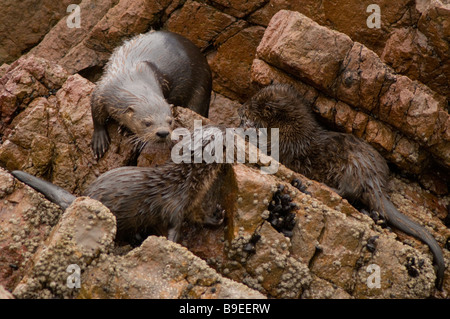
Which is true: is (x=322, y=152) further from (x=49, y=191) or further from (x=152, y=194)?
(x=49, y=191)

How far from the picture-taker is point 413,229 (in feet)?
18.8

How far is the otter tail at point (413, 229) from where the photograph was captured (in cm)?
545

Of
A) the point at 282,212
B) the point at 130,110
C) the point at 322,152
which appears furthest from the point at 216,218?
the point at 322,152

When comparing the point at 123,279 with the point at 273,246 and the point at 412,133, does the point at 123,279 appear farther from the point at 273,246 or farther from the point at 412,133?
the point at 412,133

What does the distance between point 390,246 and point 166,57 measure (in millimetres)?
3623

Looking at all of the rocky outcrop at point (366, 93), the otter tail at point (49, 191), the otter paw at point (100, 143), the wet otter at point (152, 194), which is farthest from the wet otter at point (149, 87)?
the otter tail at point (49, 191)

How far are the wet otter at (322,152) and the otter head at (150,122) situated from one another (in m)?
1.27

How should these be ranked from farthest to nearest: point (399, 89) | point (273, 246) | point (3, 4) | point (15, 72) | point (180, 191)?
point (3, 4) → point (15, 72) → point (399, 89) → point (180, 191) → point (273, 246)

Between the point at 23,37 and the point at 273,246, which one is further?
the point at 23,37

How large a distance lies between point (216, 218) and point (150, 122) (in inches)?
59.9

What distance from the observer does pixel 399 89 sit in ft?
21.2

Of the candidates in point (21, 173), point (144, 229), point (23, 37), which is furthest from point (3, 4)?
point (144, 229)

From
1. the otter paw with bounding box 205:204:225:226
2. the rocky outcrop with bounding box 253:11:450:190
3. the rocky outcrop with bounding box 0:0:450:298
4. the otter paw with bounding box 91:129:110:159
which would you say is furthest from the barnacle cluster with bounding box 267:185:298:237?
the otter paw with bounding box 91:129:110:159

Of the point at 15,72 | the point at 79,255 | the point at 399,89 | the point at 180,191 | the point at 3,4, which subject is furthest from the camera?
the point at 3,4
